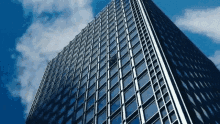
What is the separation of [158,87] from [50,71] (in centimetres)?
4914

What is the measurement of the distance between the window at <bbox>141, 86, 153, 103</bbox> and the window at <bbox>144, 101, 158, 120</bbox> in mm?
1487

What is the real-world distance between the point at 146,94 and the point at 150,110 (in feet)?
9.60

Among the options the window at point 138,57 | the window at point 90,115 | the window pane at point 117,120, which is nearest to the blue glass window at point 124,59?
the window at point 138,57

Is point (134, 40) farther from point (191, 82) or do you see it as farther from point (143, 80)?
point (191, 82)

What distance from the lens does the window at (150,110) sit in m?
28.0

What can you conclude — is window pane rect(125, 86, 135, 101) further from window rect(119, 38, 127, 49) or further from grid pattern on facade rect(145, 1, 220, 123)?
window rect(119, 38, 127, 49)

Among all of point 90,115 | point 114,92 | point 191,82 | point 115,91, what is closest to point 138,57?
point 115,91

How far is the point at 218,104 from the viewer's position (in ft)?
139

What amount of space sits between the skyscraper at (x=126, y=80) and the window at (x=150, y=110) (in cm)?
12

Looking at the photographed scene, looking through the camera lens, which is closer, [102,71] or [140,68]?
[140,68]

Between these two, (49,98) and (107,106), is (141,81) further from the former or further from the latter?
(49,98)

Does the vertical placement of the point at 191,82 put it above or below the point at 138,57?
below

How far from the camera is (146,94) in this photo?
31125mm

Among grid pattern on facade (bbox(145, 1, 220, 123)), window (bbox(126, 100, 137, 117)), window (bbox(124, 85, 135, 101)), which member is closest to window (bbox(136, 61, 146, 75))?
window (bbox(124, 85, 135, 101))
